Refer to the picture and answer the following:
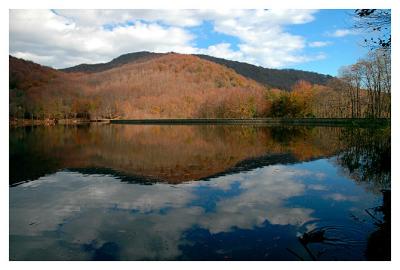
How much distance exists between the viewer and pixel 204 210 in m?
10.9

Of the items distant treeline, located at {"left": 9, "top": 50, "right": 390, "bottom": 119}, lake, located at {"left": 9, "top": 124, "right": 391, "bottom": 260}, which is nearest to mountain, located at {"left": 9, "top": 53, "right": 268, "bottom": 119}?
distant treeline, located at {"left": 9, "top": 50, "right": 390, "bottom": 119}

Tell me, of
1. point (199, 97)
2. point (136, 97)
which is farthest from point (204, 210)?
point (136, 97)

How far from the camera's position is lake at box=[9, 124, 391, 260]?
25.8ft

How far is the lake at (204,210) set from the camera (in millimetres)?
7859

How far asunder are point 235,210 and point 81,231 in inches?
179

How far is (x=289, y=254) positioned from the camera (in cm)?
743

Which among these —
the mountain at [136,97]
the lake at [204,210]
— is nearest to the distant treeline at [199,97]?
the mountain at [136,97]

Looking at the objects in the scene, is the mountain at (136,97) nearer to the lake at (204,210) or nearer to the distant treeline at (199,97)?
the distant treeline at (199,97)

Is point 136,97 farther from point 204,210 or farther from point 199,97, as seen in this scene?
point 204,210

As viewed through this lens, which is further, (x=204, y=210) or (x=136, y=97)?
(x=136, y=97)

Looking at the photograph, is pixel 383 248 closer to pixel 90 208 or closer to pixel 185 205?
pixel 185 205

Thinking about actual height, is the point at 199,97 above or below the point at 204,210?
above

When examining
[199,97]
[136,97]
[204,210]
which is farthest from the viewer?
[136,97]

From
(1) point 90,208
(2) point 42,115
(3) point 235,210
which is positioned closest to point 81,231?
(1) point 90,208
